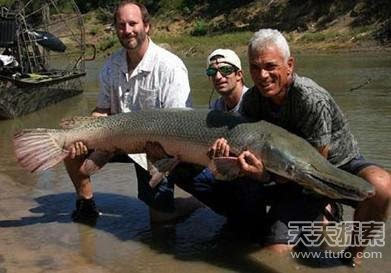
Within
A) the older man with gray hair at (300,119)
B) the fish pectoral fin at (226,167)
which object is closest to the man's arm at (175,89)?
the older man with gray hair at (300,119)

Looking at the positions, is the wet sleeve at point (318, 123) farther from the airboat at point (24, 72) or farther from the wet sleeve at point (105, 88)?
the airboat at point (24, 72)

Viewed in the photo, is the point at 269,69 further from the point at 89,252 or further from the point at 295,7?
the point at 295,7

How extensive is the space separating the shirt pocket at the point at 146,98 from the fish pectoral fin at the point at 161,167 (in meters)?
0.65

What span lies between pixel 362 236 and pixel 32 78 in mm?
8882

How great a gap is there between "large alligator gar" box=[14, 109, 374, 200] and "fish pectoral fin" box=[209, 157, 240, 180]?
0.01 metres

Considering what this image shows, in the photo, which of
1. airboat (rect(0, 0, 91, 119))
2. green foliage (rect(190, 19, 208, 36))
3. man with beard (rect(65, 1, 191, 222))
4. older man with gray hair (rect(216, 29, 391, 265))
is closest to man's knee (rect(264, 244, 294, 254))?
older man with gray hair (rect(216, 29, 391, 265))

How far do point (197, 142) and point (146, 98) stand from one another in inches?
37.3

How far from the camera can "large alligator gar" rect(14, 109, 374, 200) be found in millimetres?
3682

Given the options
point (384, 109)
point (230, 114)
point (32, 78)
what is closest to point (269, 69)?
point (230, 114)

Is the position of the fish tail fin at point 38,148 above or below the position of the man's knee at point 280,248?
above

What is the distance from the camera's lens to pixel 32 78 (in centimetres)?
1184

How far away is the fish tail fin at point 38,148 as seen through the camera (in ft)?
15.6

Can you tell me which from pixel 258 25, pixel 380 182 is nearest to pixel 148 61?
pixel 380 182

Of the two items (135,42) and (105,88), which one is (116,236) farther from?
(135,42)
